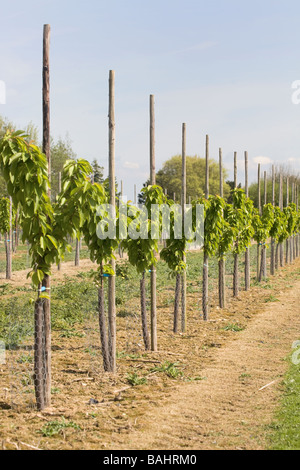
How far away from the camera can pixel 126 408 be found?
22.9 feet

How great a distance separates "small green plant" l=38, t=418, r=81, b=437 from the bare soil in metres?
0.04

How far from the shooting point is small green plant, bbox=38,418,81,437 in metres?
5.89

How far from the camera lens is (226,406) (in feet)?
23.4

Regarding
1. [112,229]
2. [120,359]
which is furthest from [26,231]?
[120,359]

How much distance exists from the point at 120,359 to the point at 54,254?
3545 millimetres

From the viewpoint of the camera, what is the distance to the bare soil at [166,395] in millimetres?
5867

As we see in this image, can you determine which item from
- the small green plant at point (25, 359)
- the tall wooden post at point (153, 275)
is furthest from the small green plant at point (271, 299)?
the small green plant at point (25, 359)

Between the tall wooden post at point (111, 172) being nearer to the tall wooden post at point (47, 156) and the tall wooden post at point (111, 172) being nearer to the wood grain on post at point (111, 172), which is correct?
the wood grain on post at point (111, 172)

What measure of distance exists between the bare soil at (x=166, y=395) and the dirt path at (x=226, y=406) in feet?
0.04

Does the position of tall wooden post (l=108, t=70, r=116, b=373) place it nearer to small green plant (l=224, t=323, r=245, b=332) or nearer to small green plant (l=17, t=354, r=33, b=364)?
small green plant (l=17, t=354, r=33, b=364)

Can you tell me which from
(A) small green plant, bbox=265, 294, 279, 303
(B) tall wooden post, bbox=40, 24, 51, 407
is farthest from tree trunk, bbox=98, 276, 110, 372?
(A) small green plant, bbox=265, 294, 279, 303

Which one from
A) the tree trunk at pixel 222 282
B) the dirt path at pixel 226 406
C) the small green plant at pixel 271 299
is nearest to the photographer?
the dirt path at pixel 226 406

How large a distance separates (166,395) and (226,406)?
96 centimetres

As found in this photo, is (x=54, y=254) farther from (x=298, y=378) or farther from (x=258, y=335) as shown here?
(x=258, y=335)
